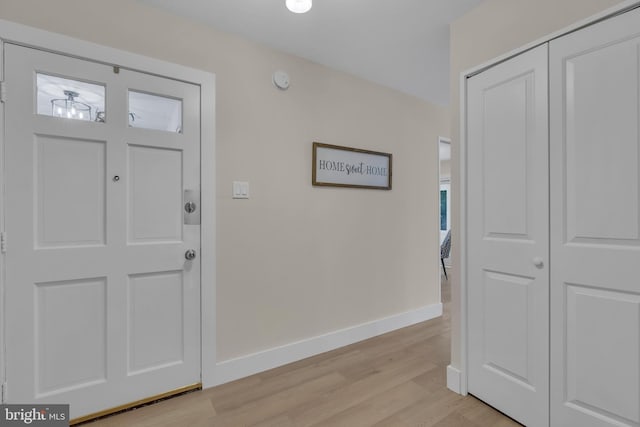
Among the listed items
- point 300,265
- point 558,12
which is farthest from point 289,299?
point 558,12

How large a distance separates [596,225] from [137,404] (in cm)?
253

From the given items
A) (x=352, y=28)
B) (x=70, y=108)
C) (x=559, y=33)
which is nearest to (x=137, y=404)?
(x=70, y=108)

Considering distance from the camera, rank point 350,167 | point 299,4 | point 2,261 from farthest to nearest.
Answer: point 350,167 → point 299,4 → point 2,261

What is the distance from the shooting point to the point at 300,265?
7.88 ft

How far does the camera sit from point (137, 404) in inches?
69.6

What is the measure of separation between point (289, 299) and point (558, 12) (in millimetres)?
2300

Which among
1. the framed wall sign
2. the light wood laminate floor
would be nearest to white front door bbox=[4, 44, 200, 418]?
the light wood laminate floor

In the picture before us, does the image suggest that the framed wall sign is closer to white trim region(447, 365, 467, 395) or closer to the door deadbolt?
the door deadbolt

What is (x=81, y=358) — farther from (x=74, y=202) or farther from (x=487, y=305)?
(x=487, y=305)

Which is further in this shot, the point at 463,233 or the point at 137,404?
the point at 463,233

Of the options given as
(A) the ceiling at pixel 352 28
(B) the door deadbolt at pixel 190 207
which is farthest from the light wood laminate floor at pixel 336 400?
(A) the ceiling at pixel 352 28

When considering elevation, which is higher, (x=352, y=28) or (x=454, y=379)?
(x=352, y=28)

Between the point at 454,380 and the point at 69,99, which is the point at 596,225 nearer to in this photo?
the point at 454,380
